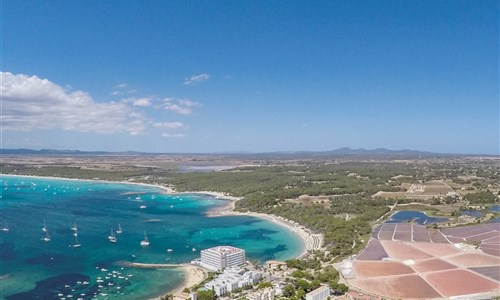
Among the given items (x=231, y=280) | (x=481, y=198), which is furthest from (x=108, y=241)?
(x=481, y=198)

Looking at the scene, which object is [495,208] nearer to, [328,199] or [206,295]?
[328,199]

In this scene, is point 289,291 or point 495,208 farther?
point 495,208

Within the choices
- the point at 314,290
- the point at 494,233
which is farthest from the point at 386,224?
the point at 314,290

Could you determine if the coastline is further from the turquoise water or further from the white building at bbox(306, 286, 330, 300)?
the white building at bbox(306, 286, 330, 300)

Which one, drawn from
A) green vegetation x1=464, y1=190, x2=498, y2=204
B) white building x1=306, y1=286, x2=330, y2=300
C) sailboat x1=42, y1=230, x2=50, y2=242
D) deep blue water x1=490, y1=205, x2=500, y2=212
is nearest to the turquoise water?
sailboat x1=42, y1=230, x2=50, y2=242

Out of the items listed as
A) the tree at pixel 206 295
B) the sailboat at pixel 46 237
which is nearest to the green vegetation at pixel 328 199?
the tree at pixel 206 295

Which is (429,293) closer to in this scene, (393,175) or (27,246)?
(27,246)
